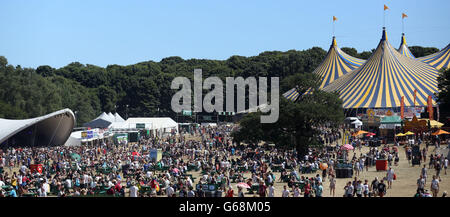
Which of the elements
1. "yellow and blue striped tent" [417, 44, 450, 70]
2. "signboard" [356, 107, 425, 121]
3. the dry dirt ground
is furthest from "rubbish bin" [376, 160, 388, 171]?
"yellow and blue striped tent" [417, 44, 450, 70]

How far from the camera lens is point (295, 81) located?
33.8 m

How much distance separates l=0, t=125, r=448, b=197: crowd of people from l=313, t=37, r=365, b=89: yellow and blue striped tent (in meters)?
24.5

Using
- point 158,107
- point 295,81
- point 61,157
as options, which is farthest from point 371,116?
point 158,107

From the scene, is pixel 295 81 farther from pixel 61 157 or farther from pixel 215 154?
pixel 61 157

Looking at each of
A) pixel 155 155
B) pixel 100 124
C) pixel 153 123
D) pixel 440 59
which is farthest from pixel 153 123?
pixel 440 59

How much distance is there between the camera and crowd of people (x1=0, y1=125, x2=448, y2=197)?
17.9 meters

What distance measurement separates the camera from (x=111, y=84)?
9125 cm

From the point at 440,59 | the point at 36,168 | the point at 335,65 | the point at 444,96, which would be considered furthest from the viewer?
the point at 335,65

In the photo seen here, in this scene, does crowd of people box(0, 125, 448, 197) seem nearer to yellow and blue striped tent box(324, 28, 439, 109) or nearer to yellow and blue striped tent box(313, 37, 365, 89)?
yellow and blue striped tent box(324, 28, 439, 109)

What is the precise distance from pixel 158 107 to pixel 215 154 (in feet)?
160

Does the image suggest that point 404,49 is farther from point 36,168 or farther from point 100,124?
point 36,168

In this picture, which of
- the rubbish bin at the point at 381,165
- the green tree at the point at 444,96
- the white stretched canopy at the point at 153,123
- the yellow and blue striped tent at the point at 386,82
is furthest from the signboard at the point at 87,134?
the green tree at the point at 444,96

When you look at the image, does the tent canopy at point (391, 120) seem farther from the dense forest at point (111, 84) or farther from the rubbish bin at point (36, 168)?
the dense forest at point (111, 84)

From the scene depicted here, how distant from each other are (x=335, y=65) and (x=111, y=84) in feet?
137
